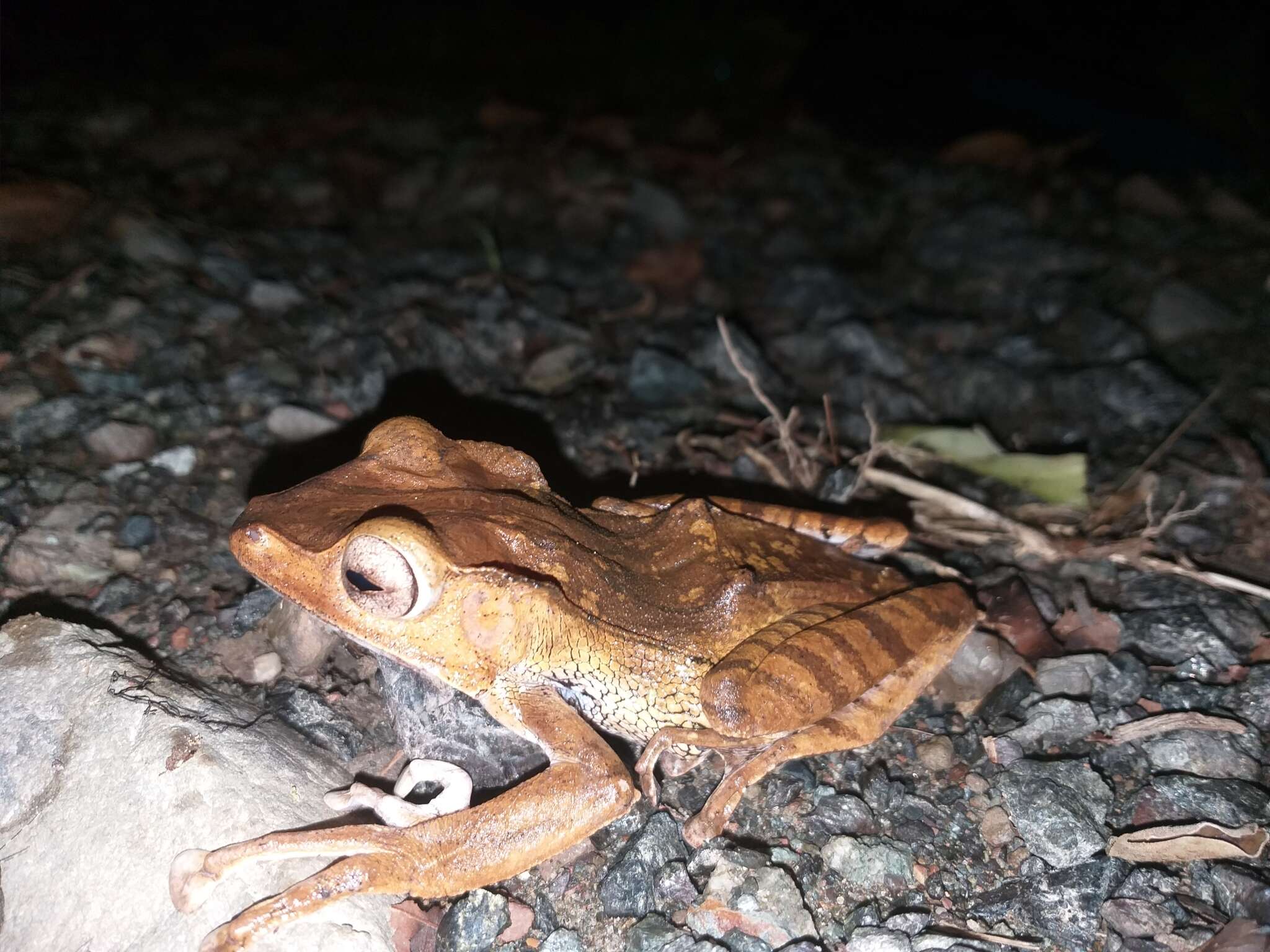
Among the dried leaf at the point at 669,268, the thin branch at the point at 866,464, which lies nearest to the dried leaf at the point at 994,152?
the dried leaf at the point at 669,268

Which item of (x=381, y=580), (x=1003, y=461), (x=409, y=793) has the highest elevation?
(x=381, y=580)

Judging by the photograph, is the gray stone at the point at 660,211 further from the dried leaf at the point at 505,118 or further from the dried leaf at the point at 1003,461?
the dried leaf at the point at 1003,461

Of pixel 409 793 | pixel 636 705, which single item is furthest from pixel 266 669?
pixel 636 705

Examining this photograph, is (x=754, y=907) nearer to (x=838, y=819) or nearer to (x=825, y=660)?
(x=838, y=819)

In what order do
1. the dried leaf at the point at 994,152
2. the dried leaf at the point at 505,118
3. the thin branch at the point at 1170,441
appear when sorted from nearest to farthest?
1. the thin branch at the point at 1170,441
2. the dried leaf at the point at 994,152
3. the dried leaf at the point at 505,118

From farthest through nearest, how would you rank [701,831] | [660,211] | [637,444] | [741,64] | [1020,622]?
[741,64]
[660,211]
[637,444]
[1020,622]
[701,831]

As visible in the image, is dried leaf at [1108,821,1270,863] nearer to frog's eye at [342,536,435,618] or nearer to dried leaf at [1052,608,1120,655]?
dried leaf at [1052,608,1120,655]
